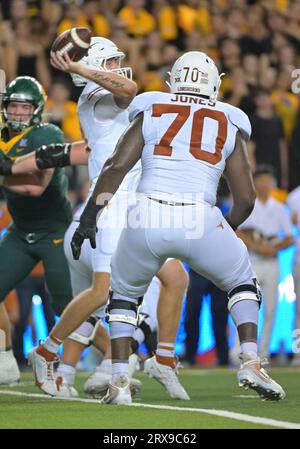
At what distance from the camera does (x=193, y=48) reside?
1397 centimetres

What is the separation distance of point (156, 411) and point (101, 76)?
2.04 metres

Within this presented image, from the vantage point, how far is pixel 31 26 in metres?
13.1

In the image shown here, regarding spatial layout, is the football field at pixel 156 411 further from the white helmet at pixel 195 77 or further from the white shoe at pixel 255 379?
the white helmet at pixel 195 77

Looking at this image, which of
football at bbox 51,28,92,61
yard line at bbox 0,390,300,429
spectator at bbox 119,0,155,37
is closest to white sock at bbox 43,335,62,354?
yard line at bbox 0,390,300,429

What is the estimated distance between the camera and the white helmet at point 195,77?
666 cm

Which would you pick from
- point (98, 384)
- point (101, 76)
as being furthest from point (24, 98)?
point (98, 384)

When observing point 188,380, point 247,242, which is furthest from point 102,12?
point 188,380

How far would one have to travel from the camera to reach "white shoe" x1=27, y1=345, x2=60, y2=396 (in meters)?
7.46

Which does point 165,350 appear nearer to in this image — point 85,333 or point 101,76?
point 85,333

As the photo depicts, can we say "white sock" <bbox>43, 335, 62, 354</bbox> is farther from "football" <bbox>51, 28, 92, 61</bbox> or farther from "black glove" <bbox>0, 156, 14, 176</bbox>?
"football" <bbox>51, 28, 92, 61</bbox>

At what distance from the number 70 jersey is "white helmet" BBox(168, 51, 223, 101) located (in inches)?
3.5

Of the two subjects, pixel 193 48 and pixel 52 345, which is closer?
pixel 52 345

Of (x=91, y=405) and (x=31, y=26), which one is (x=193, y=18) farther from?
(x=91, y=405)

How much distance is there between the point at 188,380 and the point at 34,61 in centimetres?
459
